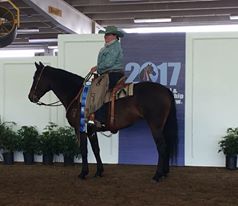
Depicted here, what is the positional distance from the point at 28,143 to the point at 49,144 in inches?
15.8

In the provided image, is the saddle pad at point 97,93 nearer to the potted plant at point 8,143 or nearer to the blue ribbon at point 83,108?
the blue ribbon at point 83,108

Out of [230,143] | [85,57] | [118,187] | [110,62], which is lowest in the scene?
[118,187]

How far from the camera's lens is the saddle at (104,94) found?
20.4 ft

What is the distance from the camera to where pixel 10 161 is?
805 centimetres

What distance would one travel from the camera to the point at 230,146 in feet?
23.5

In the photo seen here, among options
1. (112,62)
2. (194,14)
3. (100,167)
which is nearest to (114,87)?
(112,62)

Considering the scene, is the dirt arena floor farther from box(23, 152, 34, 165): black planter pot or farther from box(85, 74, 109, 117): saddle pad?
box(85, 74, 109, 117): saddle pad

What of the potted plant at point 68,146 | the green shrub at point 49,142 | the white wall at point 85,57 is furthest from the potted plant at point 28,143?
the white wall at point 85,57

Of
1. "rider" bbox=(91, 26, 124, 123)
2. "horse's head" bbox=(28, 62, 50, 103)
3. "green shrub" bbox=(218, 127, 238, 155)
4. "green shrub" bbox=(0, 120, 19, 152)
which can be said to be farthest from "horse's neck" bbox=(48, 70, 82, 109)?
"green shrub" bbox=(218, 127, 238, 155)

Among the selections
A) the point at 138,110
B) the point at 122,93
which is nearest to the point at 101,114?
the point at 122,93

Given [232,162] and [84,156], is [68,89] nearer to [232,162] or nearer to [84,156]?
[84,156]

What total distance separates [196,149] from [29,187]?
3.07 metres

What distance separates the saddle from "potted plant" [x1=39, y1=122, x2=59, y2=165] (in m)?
1.61

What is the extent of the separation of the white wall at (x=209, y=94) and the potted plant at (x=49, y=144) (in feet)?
7.23
